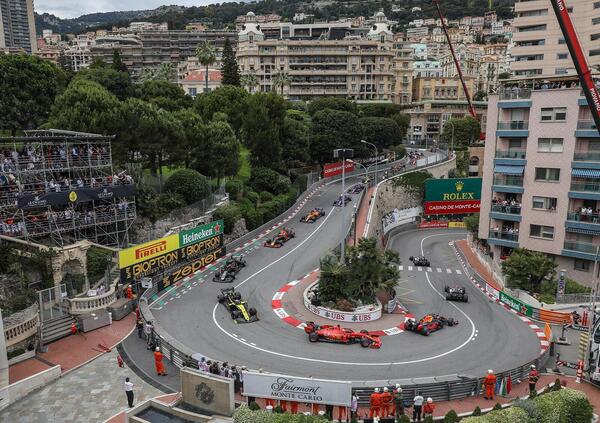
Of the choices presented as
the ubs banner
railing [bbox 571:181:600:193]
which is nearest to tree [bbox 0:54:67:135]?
the ubs banner

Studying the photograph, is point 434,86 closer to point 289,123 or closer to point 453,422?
point 289,123

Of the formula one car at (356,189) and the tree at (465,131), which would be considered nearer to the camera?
the formula one car at (356,189)

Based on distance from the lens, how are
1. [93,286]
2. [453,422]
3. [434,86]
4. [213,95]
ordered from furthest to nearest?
1. [434,86]
2. [213,95]
3. [93,286]
4. [453,422]

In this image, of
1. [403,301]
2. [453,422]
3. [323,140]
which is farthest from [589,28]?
[453,422]

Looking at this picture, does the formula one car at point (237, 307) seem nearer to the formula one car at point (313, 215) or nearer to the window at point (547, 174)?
the formula one car at point (313, 215)

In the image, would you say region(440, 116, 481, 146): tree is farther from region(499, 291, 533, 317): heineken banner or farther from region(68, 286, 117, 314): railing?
region(68, 286, 117, 314): railing

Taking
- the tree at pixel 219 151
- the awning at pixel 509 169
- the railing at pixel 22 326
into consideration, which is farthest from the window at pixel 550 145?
the railing at pixel 22 326

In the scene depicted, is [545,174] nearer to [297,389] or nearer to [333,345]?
[333,345]
